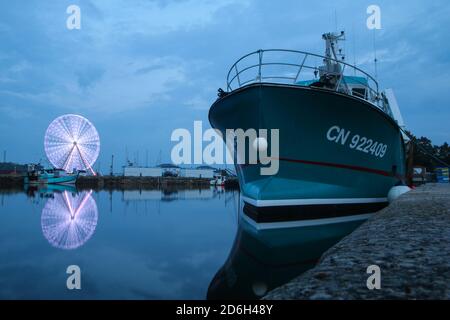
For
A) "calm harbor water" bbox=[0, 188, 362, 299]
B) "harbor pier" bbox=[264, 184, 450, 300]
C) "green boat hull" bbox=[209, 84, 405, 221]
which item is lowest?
"calm harbor water" bbox=[0, 188, 362, 299]

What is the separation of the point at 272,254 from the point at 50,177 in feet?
188

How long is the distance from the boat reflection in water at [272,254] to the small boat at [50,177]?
5394 centimetres

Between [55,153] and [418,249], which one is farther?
[55,153]

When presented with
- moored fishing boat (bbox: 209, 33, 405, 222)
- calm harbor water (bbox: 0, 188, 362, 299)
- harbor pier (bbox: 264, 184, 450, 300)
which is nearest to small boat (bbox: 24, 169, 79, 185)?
calm harbor water (bbox: 0, 188, 362, 299)

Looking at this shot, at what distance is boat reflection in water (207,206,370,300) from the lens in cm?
459

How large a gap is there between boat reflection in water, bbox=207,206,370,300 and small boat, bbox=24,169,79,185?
53943 mm

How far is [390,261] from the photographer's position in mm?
3348

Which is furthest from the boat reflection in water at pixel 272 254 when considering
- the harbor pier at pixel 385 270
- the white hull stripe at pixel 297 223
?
the harbor pier at pixel 385 270

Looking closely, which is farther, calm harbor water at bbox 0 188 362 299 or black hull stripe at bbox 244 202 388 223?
black hull stripe at bbox 244 202 388 223

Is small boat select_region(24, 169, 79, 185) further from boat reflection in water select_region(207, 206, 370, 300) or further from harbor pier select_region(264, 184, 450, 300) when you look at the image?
harbor pier select_region(264, 184, 450, 300)

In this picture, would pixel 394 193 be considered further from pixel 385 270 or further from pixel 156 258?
pixel 385 270
